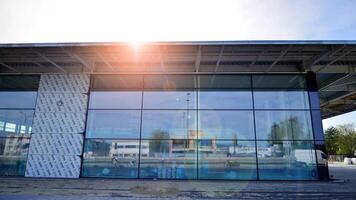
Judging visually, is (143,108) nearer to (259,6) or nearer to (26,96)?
(26,96)

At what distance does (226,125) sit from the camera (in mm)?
13008

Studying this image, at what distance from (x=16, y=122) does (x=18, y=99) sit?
1.25 m

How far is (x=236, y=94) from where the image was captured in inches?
519

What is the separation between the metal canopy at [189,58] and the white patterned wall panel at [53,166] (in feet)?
14.8

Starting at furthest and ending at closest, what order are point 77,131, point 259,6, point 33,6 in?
point 77,131 → point 259,6 → point 33,6

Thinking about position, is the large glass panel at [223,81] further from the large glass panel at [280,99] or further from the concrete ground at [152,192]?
the concrete ground at [152,192]

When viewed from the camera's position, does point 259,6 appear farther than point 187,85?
No

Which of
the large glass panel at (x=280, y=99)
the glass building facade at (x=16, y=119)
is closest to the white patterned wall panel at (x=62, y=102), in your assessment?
the glass building facade at (x=16, y=119)

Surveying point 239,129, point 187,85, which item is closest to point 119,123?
point 187,85

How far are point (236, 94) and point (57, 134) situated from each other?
30.8 feet

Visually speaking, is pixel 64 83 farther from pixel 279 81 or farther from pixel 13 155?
pixel 279 81

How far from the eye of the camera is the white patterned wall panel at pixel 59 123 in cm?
1290

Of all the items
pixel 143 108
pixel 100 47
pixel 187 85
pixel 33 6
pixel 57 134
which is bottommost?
pixel 57 134

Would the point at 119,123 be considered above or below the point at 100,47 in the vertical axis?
below
